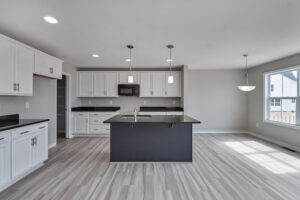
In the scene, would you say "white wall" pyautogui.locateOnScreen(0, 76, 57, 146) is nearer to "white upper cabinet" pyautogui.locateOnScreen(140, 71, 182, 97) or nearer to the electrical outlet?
the electrical outlet

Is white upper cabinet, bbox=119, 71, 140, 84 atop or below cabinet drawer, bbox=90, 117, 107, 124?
atop

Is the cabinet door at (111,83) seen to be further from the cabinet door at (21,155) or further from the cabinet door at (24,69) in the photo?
the cabinet door at (21,155)

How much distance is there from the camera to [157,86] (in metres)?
5.40

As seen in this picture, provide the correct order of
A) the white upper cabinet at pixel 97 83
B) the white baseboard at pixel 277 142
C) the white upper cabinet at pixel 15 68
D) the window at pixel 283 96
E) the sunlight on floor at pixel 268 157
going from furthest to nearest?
the white upper cabinet at pixel 97 83, the window at pixel 283 96, the white baseboard at pixel 277 142, the sunlight on floor at pixel 268 157, the white upper cabinet at pixel 15 68

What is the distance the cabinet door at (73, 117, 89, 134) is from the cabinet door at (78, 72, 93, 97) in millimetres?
878

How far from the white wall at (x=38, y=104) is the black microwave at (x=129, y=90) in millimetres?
1992

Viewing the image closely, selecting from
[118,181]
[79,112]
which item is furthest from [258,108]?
[79,112]

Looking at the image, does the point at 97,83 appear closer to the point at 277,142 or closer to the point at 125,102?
the point at 125,102

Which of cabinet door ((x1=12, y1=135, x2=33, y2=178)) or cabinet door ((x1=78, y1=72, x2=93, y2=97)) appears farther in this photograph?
cabinet door ((x1=78, y1=72, x2=93, y2=97))

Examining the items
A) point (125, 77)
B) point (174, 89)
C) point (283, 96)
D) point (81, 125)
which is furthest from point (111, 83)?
point (283, 96)

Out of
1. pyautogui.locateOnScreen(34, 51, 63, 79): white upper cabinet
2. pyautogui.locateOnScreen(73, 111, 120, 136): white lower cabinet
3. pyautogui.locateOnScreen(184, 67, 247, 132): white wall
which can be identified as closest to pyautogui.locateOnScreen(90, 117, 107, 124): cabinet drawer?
pyautogui.locateOnScreen(73, 111, 120, 136): white lower cabinet

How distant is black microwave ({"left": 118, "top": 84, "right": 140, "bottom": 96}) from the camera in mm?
5316

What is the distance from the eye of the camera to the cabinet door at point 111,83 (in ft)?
17.8

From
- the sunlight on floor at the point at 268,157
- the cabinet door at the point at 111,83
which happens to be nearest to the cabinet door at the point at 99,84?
the cabinet door at the point at 111,83
